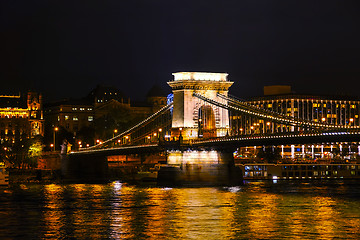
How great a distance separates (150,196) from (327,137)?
14.7m

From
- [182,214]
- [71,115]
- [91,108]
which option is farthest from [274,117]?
[91,108]

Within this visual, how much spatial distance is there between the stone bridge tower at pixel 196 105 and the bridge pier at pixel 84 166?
22960 mm

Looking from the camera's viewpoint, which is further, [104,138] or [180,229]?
[104,138]

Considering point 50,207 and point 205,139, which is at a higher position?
point 205,139

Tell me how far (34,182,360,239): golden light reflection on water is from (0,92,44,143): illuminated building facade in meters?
96.5

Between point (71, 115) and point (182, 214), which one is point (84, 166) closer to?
point (182, 214)

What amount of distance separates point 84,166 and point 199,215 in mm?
58238

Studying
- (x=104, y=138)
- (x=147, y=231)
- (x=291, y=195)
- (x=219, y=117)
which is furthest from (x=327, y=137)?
(x=104, y=138)

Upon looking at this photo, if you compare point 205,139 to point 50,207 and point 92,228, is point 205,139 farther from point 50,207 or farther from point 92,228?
point 92,228

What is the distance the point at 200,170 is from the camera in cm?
8138

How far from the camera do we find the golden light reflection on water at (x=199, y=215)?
44.6 meters

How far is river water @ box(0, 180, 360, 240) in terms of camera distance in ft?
146

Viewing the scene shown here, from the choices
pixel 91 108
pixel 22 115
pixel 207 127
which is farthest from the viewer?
pixel 91 108

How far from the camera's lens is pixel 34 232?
45375 mm
